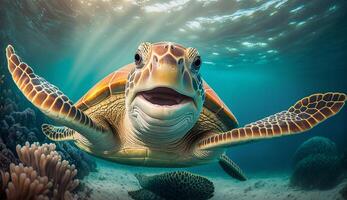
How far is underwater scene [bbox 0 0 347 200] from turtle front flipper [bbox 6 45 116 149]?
0.06ft

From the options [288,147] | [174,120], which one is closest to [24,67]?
[174,120]

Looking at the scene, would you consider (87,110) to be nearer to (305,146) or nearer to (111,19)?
(305,146)

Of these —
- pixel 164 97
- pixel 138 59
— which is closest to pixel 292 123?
pixel 164 97

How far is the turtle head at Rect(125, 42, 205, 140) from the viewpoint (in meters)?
2.40

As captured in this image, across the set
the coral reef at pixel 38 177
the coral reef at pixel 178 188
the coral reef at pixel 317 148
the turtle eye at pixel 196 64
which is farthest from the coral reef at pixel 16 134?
the coral reef at pixel 317 148

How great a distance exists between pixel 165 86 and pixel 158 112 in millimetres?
376

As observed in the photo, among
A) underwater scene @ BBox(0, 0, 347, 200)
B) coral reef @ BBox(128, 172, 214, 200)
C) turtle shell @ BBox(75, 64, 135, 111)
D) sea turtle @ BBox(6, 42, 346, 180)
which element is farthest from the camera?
coral reef @ BBox(128, 172, 214, 200)

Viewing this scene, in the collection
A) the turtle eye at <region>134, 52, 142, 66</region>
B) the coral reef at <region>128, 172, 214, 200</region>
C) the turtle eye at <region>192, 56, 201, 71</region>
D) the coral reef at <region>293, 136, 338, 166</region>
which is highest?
the coral reef at <region>293, 136, 338, 166</region>

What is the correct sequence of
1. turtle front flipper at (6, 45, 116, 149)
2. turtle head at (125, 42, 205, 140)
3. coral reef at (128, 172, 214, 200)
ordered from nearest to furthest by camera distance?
turtle head at (125, 42, 205, 140), turtle front flipper at (6, 45, 116, 149), coral reef at (128, 172, 214, 200)

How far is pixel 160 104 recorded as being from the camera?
8.67 ft

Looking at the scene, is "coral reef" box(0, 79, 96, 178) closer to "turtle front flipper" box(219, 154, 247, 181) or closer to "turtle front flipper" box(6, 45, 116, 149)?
"turtle front flipper" box(6, 45, 116, 149)

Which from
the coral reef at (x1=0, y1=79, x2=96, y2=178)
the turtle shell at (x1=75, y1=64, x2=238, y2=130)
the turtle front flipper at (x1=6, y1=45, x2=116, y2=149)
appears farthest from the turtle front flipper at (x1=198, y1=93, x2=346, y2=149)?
the coral reef at (x1=0, y1=79, x2=96, y2=178)

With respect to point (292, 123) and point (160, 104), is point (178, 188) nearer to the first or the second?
point (292, 123)

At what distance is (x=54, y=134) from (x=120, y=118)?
2262 mm
